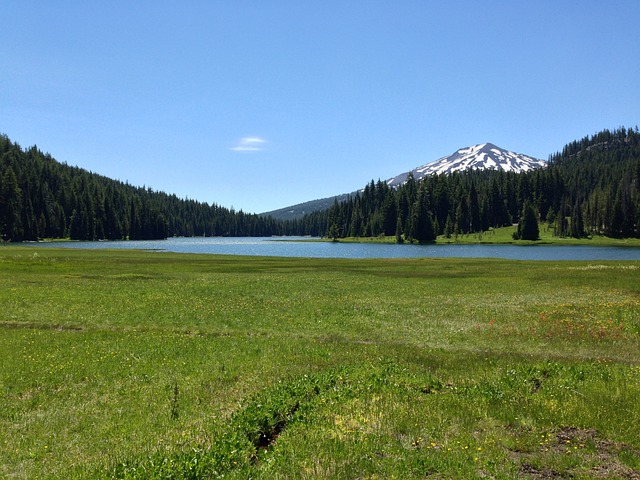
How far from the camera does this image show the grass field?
30.8 ft

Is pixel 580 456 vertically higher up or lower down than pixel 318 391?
higher up

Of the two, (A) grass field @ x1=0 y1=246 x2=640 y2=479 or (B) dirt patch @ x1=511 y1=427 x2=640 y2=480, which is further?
(A) grass field @ x1=0 y1=246 x2=640 y2=479

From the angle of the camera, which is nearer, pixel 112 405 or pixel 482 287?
pixel 112 405

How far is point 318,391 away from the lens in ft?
46.4

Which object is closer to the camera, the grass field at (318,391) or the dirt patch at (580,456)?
the dirt patch at (580,456)

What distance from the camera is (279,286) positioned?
46.5 meters

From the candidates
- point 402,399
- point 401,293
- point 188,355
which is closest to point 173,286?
point 401,293

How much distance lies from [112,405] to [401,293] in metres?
32.1

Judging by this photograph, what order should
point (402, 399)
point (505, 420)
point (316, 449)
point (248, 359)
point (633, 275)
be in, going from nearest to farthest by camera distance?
1. point (316, 449)
2. point (505, 420)
3. point (402, 399)
4. point (248, 359)
5. point (633, 275)

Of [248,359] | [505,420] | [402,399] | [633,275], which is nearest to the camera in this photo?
[505,420]

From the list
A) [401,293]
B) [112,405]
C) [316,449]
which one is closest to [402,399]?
[316,449]

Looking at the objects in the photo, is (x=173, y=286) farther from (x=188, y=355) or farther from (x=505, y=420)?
(x=505, y=420)

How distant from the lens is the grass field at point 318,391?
30.8 feet

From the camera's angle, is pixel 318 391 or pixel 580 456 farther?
pixel 318 391
